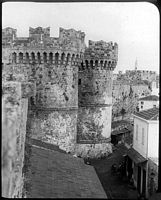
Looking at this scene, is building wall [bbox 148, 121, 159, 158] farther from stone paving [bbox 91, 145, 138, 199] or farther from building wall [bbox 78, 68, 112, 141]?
building wall [bbox 78, 68, 112, 141]

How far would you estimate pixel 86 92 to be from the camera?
11.5m

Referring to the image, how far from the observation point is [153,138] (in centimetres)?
788

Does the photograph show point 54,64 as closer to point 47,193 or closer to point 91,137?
point 91,137

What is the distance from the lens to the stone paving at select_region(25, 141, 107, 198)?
366cm

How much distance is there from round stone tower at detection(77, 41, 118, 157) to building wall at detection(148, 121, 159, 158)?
353 cm

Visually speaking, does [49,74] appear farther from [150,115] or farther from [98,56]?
[150,115]

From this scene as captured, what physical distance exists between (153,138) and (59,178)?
157 inches

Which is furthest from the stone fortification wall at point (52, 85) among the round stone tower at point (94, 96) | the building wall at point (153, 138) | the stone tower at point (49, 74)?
the building wall at point (153, 138)

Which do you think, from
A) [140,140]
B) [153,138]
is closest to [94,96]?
[140,140]

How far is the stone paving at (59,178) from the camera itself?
3.66 metres

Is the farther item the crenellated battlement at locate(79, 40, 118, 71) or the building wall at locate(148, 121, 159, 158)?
the crenellated battlement at locate(79, 40, 118, 71)

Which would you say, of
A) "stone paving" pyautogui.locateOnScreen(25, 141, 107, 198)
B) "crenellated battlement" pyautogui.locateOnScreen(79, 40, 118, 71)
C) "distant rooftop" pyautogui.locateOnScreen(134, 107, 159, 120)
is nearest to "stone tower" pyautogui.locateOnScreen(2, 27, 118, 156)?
"crenellated battlement" pyautogui.locateOnScreen(79, 40, 118, 71)

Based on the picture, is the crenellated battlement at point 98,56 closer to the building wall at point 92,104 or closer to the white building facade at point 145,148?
the building wall at point 92,104

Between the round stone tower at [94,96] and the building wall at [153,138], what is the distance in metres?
3.53
